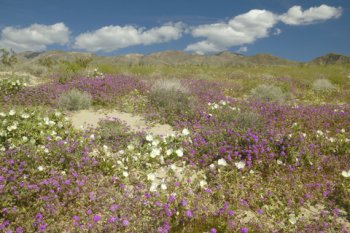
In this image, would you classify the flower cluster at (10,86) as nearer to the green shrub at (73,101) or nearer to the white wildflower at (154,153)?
Result: the green shrub at (73,101)

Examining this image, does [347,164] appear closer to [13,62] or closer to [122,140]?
[122,140]

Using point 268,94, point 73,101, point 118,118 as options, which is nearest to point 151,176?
point 118,118

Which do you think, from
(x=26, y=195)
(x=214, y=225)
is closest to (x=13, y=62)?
(x=26, y=195)

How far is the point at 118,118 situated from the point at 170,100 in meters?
1.77

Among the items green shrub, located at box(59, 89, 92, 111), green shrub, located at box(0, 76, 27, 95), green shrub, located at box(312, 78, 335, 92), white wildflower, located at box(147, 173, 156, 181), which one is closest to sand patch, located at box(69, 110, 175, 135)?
green shrub, located at box(59, 89, 92, 111)

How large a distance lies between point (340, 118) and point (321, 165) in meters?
3.71

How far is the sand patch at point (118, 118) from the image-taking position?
7.41 meters

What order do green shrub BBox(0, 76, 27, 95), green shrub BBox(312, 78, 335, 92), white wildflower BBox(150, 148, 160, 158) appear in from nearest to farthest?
1. white wildflower BBox(150, 148, 160, 158)
2. green shrub BBox(0, 76, 27, 95)
3. green shrub BBox(312, 78, 335, 92)

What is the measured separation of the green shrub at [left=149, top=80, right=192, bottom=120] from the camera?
28.0 ft

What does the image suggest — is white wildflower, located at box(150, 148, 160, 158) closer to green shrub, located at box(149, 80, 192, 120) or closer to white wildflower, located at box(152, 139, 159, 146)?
white wildflower, located at box(152, 139, 159, 146)

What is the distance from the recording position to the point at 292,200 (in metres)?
4.48

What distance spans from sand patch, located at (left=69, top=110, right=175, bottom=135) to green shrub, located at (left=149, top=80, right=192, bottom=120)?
660mm

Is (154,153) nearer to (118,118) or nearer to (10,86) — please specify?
(118,118)

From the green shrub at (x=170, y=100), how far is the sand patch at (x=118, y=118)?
660 millimetres
